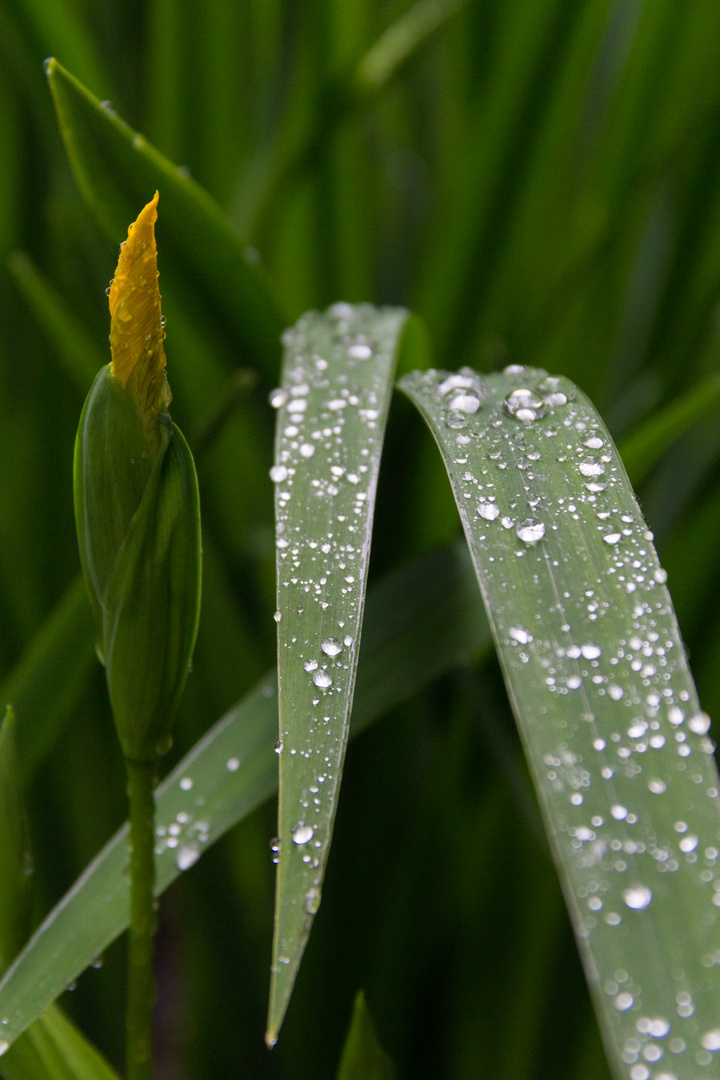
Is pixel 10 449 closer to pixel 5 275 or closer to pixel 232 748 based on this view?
pixel 5 275

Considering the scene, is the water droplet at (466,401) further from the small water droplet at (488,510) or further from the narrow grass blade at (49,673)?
the narrow grass blade at (49,673)

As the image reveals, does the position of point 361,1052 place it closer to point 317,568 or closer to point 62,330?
point 317,568

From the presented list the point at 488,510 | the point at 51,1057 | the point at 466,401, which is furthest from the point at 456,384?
the point at 51,1057

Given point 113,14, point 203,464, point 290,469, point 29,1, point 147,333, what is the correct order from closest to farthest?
point 147,333, point 290,469, point 29,1, point 203,464, point 113,14

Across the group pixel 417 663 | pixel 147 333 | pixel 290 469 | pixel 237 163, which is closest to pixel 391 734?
pixel 417 663

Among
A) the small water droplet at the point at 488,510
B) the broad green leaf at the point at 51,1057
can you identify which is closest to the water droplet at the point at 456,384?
the small water droplet at the point at 488,510

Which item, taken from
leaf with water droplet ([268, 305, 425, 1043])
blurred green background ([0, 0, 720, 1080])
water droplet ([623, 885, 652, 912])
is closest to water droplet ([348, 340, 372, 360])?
leaf with water droplet ([268, 305, 425, 1043])

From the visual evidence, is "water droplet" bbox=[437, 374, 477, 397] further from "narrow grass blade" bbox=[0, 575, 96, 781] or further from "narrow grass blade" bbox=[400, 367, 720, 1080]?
"narrow grass blade" bbox=[0, 575, 96, 781]
